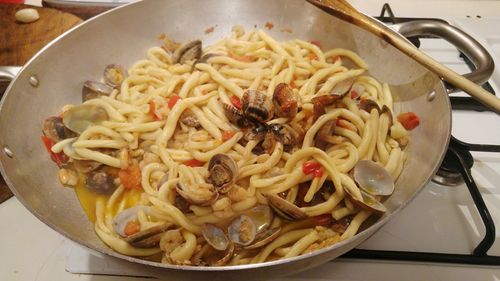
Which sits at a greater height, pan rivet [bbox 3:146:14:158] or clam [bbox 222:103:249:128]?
clam [bbox 222:103:249:128]

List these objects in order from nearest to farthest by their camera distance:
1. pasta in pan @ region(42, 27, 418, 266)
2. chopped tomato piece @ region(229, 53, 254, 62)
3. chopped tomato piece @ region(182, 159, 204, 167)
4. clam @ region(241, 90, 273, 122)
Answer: pasta in pan @ region(42, 27, 418, 266) < clam @ region(241, 90, 273, 122) < chopped tomato piece @ region(182, 159, 204, 167) < chopped tomato piece @ region(229, 53, 254, 62)

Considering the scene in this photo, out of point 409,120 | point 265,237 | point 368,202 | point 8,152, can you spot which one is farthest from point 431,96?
point 8,152

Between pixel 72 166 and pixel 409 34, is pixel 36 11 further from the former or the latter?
pixel 409 34

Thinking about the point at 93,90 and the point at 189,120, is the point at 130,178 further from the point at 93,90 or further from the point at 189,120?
the point at 93,90

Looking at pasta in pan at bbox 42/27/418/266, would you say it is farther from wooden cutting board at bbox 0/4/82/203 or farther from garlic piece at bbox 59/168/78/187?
wooden cutting board at bbox 0/4/82/203

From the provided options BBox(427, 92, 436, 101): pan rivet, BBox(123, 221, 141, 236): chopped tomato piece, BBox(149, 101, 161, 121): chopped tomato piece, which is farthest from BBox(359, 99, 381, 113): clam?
BBox(123, 221, 141, 236): chopped tomato piece

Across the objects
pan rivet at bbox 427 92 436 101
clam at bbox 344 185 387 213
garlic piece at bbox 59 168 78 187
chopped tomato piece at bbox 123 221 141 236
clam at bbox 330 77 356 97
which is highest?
pan rivet at bbox 427 92 436 101
